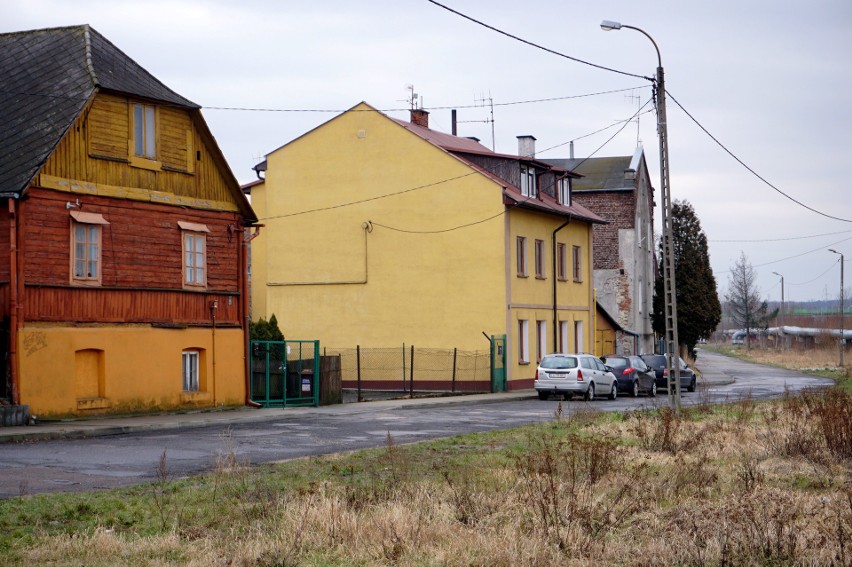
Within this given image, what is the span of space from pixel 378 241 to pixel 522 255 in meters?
5.78

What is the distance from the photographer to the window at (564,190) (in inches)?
2032

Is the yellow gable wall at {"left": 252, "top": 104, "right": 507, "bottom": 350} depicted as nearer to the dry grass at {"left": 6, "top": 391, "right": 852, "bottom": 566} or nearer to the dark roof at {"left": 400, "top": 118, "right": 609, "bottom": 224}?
the dark roof at {"left": 400, "top": 118, "right": 609, "bottom": 224}

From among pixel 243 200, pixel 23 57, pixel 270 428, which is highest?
pixel 23 57

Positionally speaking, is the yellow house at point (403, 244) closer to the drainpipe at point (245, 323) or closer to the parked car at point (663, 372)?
the parked car at point (663, 372)

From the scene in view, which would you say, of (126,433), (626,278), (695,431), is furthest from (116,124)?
(626,278)

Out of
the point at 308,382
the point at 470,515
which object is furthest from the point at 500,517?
the point at 308,382

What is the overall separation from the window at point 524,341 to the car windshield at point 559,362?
660 cm

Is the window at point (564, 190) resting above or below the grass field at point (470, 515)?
above

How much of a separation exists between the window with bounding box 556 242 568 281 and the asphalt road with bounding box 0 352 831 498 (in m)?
17.4

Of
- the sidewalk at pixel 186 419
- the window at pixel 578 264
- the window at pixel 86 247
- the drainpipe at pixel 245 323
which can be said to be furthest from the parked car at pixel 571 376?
the window at pixel 86 247

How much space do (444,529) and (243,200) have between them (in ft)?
77.6

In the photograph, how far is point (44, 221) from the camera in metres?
26.0

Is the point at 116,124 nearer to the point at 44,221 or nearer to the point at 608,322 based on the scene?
the point at 44,221

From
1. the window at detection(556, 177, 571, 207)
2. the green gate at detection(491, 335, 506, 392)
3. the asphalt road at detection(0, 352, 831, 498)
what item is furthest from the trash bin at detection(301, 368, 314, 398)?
the window at detection(556, 177, 571, 207)
